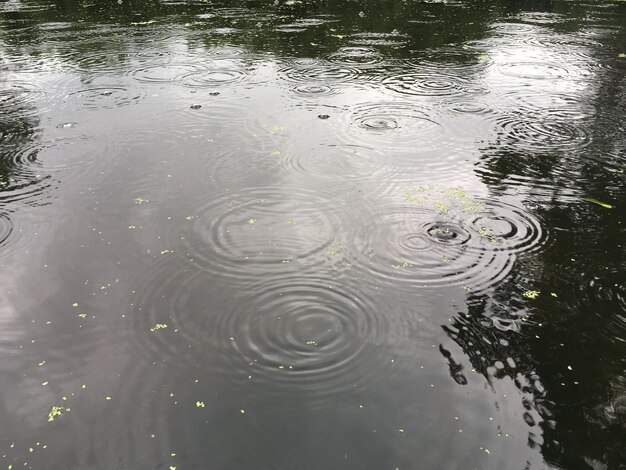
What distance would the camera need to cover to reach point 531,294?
420 cm

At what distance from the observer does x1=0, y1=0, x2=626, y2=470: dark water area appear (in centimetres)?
314

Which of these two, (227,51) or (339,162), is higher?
(227,51)

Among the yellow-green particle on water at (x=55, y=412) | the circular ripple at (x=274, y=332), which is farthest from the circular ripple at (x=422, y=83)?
the yellow-green particle on water at (x=55, y=412)

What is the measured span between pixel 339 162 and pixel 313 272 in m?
2.31

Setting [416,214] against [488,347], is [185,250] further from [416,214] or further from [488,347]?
[488,347]

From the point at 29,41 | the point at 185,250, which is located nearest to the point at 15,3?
the point at 29,41

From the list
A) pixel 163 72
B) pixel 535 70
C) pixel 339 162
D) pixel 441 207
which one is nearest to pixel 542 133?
pixel 441 207

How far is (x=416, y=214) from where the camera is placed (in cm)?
527

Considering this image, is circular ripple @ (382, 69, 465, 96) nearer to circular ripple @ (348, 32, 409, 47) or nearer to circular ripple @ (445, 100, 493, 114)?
circular ripple @ (445, 100, 493, 114)

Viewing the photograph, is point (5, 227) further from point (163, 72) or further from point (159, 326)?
point (163, 72)

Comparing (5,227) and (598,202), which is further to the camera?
(598,202)

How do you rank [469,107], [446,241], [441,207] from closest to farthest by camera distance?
[446,241] < [441,207] < [469,107]

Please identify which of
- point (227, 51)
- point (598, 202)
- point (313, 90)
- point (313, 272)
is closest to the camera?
point (313, 272)

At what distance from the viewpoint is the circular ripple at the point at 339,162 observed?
6.07 meters
